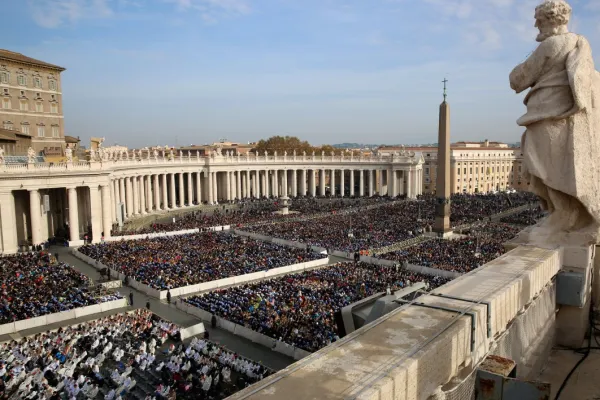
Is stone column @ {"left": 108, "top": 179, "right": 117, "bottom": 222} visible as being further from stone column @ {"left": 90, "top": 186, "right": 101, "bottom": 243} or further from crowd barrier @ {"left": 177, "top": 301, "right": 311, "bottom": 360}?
crowd barrier @ {"left": 177, "top": 301, "right": 311, "bottom": 360}

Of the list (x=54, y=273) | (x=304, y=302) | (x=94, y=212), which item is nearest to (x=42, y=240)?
(x=94, y=212)

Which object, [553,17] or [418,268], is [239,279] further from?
[553,17]

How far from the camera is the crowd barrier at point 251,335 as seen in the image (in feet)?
59.9

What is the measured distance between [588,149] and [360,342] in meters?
4.45

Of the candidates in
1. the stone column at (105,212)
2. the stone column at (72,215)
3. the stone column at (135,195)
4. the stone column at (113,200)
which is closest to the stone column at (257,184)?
the stone column at (135,195)

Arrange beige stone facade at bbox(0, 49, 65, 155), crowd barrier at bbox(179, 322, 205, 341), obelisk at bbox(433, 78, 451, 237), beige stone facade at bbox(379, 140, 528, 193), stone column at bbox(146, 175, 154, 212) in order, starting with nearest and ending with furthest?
crowd barrier at bbox(179, 322, 205, 341), obelisk at bbox(433, 78, 451, 237), beige stone facade at bbox(0, 49, 65, 155), stone column at bbox(146, 175, 154, 212), beige stone facade at bbox(379, 140, 528, 193)

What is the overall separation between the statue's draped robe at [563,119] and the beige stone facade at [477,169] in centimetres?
8922

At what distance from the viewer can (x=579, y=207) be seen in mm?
7215

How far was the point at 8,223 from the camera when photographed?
123 ft

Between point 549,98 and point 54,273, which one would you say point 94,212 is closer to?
point 54,273

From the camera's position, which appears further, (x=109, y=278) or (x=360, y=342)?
(x=109, y=278)

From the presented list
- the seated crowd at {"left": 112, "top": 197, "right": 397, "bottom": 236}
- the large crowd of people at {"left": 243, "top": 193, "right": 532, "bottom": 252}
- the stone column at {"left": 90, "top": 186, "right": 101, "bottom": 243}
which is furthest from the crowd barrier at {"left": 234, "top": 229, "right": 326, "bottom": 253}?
the stone column at {"left": 90, "top": 186, "right": 101, "bottom": 243}

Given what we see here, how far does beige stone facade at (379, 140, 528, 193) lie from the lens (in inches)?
3839

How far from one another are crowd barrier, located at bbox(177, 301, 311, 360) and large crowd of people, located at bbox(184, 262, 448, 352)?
0.88ft
